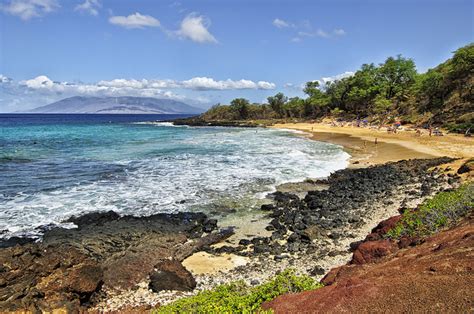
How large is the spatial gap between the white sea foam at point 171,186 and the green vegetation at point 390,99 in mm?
29871

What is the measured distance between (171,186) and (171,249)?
10.5m

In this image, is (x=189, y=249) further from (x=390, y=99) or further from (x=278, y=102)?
(x=278, y=102)

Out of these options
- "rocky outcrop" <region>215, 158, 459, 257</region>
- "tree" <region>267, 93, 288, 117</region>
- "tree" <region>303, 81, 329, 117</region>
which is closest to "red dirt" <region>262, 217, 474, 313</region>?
"rocky outcrop" <region>215, 158, 459, 257</region>

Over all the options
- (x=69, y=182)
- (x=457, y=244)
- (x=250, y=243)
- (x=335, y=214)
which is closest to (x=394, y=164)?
(x=335, y=214)

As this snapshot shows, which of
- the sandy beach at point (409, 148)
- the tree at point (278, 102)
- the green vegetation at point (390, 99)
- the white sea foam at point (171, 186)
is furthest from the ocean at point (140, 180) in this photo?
the tree at point (278, 102)

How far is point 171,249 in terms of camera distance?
516 inches

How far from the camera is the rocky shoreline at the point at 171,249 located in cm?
905

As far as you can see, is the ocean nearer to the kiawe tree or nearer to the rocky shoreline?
the rocky shoreline

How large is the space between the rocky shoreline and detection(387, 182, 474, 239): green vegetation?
8.57 feet

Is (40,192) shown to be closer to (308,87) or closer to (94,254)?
(94,254)

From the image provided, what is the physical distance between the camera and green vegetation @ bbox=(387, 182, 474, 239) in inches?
389

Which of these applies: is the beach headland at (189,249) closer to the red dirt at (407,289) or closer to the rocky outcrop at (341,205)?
the rocky outcrop at (341,205)

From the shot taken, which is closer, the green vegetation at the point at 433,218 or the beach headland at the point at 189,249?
the beach headland at the point at 189,249

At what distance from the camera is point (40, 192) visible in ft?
70.0
